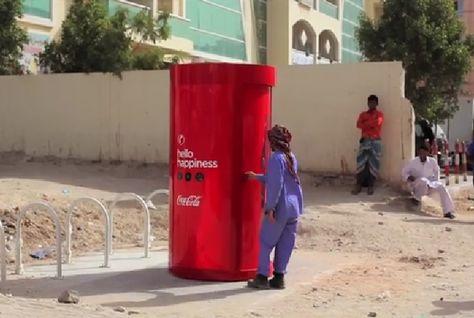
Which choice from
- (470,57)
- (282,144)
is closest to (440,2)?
(470,57)

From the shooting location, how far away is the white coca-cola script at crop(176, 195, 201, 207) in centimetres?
823

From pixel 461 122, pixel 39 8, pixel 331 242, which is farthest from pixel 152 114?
pixel 461 122

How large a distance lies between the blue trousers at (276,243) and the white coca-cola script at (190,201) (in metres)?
0.71

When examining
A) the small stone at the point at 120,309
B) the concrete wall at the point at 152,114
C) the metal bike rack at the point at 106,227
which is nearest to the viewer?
the small stone at the point at 120,309

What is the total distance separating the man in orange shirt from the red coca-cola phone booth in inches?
293

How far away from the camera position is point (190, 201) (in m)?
8.26

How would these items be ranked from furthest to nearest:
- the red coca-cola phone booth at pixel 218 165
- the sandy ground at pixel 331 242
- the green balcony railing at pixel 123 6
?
1. the green balcony railing at pixel 123 6
2. the red coca-cola phone booth at pixel 218 165
3. the sandy ground at pixel 331 242

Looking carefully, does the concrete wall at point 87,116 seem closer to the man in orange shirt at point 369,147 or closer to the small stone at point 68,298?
the man in orange shirt at point 369,147

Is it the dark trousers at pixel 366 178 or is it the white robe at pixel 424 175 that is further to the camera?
the dark trousers at pixel 366 178

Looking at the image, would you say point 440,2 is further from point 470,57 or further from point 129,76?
point 129,76

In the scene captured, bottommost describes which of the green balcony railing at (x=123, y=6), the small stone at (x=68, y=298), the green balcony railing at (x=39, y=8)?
the small stone at (x=68, y=298)

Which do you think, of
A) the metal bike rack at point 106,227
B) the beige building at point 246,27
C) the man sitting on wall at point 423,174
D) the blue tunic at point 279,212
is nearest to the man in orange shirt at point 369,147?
the man sitting on wall at point 423,174

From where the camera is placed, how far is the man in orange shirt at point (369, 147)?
15477 mm

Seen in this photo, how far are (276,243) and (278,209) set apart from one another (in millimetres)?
358
